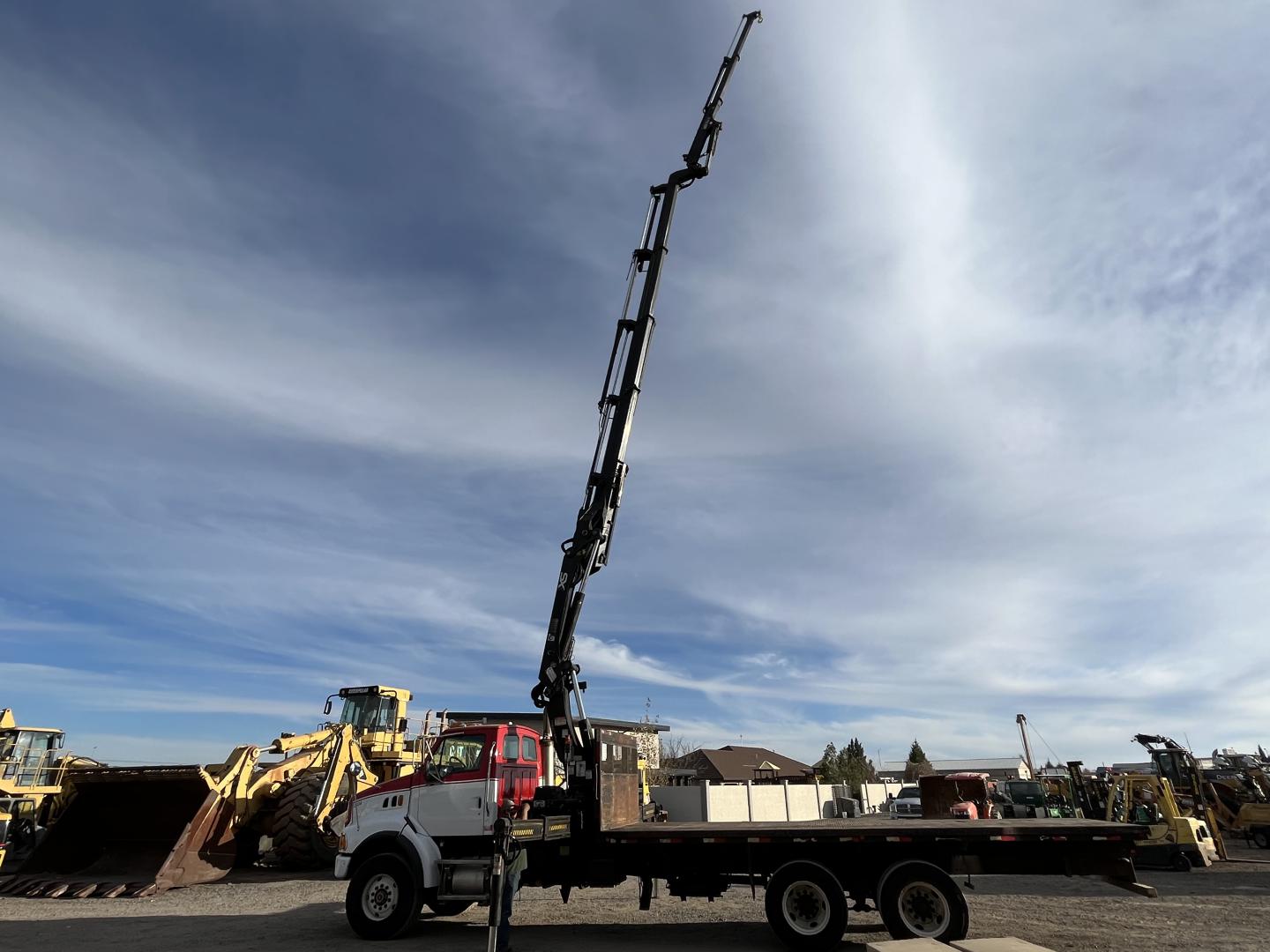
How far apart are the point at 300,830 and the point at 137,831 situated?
3.42 metres

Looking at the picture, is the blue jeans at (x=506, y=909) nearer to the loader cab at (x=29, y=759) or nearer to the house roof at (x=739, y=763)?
the loader cab at (x=29, y=759)

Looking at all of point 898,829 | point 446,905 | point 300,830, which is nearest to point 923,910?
point 898,829

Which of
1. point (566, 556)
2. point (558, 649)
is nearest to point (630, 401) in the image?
point (566, 556)

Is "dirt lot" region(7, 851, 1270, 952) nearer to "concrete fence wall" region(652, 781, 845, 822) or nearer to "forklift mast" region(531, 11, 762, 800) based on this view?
"forklift mast" region(531, 11, 762, 800)

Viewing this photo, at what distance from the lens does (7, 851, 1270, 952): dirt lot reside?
990 centimetres

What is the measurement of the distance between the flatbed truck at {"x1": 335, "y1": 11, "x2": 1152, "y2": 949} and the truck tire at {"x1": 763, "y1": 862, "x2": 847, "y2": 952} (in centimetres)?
2

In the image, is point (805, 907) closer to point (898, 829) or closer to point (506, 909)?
point (898, 829)

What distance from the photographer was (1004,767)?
95.1 m

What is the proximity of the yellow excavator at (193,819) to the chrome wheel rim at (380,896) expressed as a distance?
4.38 metres

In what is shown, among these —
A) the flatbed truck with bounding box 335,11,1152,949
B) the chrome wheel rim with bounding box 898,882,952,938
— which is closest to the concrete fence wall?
the flatbed truck with bounding box 335,11,1152,949

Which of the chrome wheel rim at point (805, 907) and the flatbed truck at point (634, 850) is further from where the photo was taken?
the chrome wheel rim at point (805, 907)

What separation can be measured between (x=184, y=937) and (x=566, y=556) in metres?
7.56

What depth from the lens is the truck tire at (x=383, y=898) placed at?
1055 cm

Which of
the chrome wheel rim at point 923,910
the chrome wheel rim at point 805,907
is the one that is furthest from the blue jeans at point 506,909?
the chrome wheel rim at point 923,910
